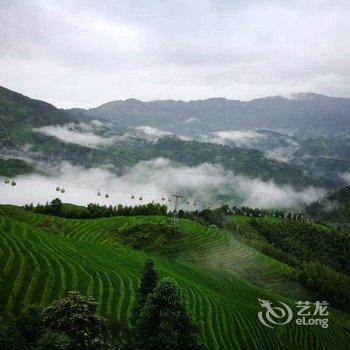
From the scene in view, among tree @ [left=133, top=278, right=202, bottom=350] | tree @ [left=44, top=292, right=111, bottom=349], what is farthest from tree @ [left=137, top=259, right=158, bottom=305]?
tree @ [left=133, top=278, right=202, bottom=350]

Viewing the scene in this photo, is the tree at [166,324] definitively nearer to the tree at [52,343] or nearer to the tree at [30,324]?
the tree at [52,343]

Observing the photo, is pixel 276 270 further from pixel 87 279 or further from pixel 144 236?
pixel 87 279

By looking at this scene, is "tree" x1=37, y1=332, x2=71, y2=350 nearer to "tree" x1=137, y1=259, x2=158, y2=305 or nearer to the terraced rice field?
"tree" x1=137, y1=259, x2=158, y2=305

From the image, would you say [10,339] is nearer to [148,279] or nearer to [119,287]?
[148,279]

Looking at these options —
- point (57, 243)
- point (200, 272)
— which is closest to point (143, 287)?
point (57, 243)

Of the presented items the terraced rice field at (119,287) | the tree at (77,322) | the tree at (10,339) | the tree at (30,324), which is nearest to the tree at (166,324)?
the tree at (77,322)

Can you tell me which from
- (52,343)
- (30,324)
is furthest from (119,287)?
(52,343)
